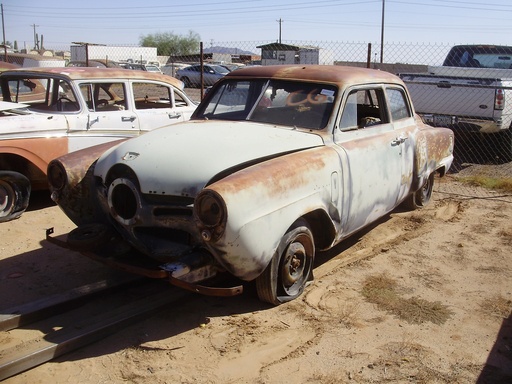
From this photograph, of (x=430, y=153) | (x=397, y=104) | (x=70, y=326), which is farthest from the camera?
(x=430, y=153)

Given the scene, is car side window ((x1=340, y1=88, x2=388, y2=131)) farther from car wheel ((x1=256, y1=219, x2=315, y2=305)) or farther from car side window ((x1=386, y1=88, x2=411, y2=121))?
car wheel ((x1=256, y1=219, x2=315, y2=305))

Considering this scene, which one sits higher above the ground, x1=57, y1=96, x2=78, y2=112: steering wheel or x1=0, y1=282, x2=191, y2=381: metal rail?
x1=57, y1=96, x2=78, y2=112: steering wheel

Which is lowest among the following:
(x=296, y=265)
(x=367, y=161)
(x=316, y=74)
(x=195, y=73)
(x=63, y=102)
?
(x=296, y=265)

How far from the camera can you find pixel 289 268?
13.4 ft

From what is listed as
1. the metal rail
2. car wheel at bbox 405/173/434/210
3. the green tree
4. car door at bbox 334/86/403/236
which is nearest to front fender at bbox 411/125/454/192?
car wheel at bbox 405/173/434/210

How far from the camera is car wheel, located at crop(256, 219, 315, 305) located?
3.90m

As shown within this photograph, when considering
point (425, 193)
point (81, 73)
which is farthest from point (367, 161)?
point (81, 73)

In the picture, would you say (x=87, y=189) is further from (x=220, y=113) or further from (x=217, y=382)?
(x=217, y=382)

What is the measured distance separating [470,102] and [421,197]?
3246 mm

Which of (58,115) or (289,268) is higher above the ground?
(58,115)

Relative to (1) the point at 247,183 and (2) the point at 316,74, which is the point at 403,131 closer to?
(2) the point at 316,74

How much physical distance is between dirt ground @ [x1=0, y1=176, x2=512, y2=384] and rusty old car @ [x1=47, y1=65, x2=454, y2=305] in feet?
1.08

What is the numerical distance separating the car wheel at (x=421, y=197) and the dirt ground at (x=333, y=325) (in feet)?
3.73

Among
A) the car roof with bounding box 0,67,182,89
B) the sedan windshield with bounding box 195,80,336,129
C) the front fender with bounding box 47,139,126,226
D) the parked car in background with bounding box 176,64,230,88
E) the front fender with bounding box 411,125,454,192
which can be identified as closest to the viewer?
the front fender with bounding box 47,139,126,226
